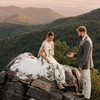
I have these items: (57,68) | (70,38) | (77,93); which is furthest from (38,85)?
(70,38)

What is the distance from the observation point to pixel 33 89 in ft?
16.6

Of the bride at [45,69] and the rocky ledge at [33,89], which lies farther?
the bride at [45,69]

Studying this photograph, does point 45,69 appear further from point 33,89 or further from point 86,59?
point 86,59

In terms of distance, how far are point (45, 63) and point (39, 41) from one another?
3114 centimetres

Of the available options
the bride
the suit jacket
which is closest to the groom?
the suit jacket

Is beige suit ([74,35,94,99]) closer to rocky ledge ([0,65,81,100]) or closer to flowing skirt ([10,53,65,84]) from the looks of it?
rocky ledge ([0,65,81,100])

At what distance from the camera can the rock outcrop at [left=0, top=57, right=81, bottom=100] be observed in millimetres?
5023

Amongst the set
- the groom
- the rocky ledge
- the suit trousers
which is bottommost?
the rocky ledge

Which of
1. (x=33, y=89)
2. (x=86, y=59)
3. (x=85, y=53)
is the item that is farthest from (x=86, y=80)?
(x=33, y=89)

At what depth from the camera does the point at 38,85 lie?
16.6 ft

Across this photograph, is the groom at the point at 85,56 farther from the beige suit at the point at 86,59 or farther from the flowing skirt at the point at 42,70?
the flowing skirt at the point at 42,70

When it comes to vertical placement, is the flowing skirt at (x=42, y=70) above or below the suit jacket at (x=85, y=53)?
below

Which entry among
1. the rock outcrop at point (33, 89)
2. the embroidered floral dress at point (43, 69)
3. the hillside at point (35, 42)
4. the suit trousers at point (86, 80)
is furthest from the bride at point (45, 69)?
the hillside at point (35, 42)

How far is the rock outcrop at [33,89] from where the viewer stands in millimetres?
5023
